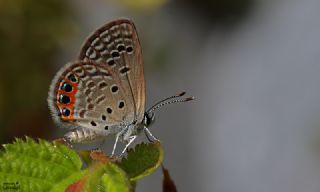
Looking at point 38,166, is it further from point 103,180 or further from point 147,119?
point 147,119

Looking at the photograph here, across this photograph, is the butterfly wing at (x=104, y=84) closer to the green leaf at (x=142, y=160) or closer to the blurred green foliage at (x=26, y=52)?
the green leaf at (x=142, y=160)

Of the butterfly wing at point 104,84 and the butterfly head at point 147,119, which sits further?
the butterfly head at point 147,119

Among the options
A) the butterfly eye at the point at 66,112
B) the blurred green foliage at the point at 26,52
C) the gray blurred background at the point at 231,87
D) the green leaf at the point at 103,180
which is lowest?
the gray blurred background at the point at 231,87

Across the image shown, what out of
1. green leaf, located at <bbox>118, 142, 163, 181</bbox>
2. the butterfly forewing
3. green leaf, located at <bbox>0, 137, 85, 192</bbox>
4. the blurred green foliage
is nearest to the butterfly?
the butterfly forewing

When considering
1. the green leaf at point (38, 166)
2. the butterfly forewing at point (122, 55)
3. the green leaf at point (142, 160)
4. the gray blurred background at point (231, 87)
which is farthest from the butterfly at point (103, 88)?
the gray blurred background at point (231, 87)

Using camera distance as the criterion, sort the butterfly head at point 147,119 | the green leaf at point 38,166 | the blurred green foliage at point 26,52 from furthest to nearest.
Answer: the blurred green foliage at point 26,52
the butterfly head at point 147,119
the green leaf at point 38,166

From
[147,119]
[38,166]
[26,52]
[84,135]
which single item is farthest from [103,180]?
[26,52]

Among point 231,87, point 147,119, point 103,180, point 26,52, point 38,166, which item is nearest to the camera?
point 103,180
